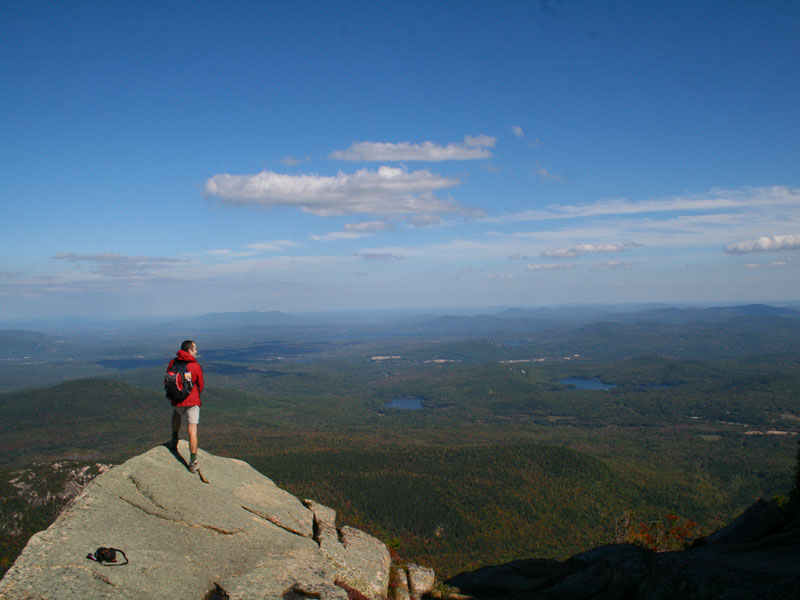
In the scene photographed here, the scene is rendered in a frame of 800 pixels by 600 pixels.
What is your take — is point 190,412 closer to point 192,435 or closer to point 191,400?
point 191,400

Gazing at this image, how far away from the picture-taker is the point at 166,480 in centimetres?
1446

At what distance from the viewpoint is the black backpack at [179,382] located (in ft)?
49.1

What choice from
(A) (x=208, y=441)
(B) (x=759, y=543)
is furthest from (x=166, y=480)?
(A) (x=208, y=441)

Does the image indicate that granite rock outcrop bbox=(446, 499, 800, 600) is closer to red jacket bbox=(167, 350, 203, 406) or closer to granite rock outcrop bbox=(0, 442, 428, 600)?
granite rock outcrop bbox=(0, 442, 428, 600)

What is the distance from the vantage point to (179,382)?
1507 cm

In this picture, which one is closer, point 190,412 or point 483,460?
point 190,412

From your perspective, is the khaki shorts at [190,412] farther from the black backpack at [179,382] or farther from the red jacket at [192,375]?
the black backpack at [179,382]

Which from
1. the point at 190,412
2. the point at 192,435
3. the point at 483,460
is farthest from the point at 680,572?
the point at 483,460

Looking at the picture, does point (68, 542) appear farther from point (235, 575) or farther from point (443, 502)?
point (443, 502)

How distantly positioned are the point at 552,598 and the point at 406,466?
316 ft

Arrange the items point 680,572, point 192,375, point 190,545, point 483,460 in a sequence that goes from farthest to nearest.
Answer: point 483,460
point 192,375
point 190,545
point 680,572

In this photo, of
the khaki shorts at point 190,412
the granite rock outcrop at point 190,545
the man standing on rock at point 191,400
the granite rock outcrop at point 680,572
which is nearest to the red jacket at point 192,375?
the man standing on rock at point 191,400

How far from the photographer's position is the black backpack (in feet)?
49.1

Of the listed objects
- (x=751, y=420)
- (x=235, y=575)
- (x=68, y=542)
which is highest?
Result: (x=68, y=542)
